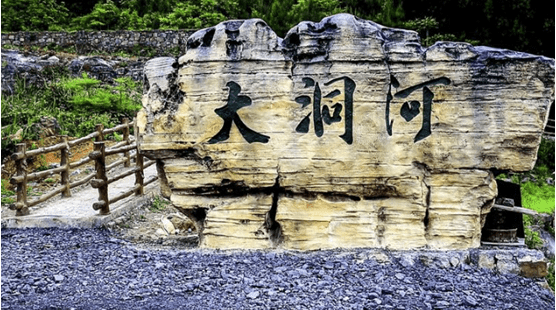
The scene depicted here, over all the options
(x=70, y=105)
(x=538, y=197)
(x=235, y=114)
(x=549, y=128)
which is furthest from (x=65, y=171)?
(x=549, y=128)

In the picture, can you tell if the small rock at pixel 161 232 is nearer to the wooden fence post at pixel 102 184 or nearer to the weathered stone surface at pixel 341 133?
the wooden fence post at pixel 102 184

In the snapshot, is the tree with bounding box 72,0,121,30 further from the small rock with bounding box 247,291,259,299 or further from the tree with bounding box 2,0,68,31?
the small rock with bounding box 247,291,259,299

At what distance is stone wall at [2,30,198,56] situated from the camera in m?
17.2

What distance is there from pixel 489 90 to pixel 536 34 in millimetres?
8304

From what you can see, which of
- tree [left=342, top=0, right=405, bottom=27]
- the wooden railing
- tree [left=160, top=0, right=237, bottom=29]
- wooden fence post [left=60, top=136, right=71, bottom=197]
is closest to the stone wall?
tree [left=160, top=0, right=237, bottom=29]

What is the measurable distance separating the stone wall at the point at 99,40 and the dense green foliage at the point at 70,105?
264 centimetres

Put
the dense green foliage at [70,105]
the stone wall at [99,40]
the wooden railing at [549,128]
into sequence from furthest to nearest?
the stone wall at [99,40]
the wooden railing at [549,128]
the dense green foliage at [70,105]

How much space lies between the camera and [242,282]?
505 cm

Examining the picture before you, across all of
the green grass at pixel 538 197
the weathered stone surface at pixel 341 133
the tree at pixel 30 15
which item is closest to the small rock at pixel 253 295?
the weathered stone surface at pixel 341 133

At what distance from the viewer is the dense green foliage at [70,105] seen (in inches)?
483

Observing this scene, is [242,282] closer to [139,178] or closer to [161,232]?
[161,232]

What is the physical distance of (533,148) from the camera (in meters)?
5.72

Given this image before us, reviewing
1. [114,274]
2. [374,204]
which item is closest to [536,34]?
[374,204]

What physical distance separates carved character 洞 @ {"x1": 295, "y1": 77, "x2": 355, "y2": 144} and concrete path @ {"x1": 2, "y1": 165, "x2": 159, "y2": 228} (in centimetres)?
347
